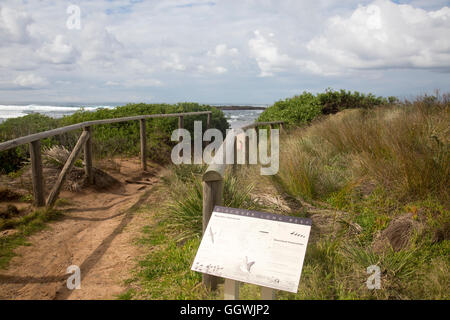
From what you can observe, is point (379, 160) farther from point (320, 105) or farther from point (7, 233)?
point (320, 105)

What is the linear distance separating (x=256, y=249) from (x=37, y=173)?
3.94 metres

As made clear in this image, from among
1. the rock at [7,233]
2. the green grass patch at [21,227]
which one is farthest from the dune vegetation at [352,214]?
the rock at [7,233]

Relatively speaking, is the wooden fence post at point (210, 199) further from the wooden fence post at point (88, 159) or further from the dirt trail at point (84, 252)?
the wooden fence post at point (88, 159)

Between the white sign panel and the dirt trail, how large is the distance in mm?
1322

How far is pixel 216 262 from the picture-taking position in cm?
258

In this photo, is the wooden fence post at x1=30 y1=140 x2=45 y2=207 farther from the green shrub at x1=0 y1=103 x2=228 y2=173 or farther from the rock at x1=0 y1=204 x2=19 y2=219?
the green shrub at x1=0 y1=103 x2=228 y2=173

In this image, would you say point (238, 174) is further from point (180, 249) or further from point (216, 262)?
point (216, 262)

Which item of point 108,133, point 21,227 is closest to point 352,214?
point 21,227

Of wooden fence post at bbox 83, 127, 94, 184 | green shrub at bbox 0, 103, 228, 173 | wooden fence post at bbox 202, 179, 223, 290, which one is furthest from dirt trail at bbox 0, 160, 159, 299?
green shrub at bbox 0, 103, 228, 173

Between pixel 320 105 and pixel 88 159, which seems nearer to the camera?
pixel 88 159

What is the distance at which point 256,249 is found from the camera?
2.54 meters

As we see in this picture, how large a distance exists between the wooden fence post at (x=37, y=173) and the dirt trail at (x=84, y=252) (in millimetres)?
446
